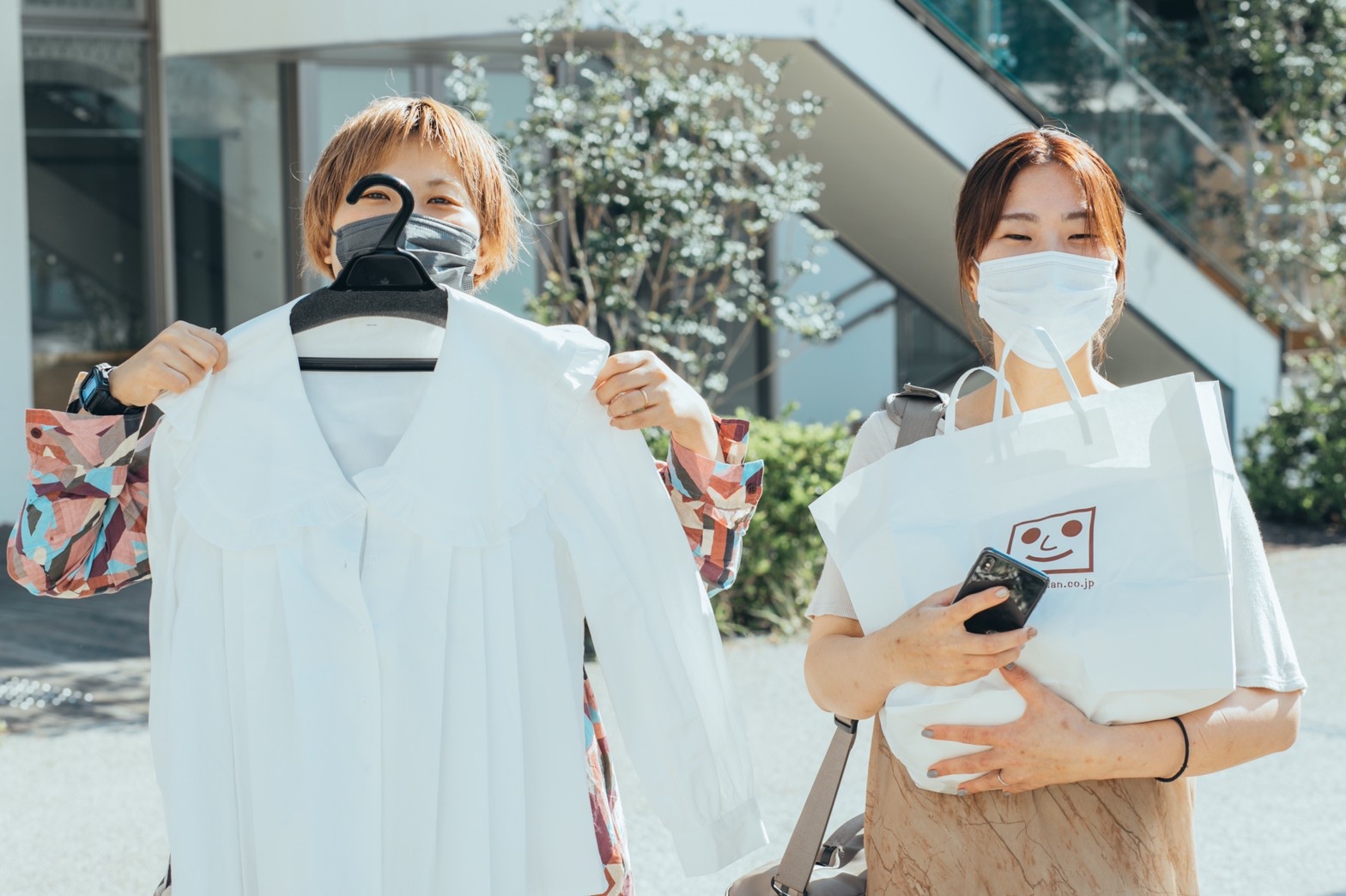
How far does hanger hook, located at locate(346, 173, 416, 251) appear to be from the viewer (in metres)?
2.00

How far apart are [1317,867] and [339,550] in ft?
12.1

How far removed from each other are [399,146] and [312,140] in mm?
9387

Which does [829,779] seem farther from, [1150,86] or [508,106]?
[1150,86]

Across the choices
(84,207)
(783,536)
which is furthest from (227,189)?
(783,536)

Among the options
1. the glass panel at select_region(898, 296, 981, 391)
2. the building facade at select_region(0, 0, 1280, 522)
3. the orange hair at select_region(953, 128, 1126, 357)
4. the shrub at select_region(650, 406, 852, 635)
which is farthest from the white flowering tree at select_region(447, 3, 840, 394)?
the glass panel at select_region(898, 296, 981, 391)

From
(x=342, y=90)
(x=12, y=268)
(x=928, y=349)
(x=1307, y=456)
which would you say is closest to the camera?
(x=12, y=268)

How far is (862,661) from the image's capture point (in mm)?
1979

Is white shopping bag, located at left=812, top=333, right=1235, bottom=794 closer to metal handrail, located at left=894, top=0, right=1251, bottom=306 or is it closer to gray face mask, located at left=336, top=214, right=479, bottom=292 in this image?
gray face mask, located at left=336, top=214, right=479, bottom=292

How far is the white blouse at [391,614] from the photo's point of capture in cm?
186

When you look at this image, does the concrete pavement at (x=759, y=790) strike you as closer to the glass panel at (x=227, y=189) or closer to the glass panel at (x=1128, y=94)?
the glass panel at (x=1128, y=94)

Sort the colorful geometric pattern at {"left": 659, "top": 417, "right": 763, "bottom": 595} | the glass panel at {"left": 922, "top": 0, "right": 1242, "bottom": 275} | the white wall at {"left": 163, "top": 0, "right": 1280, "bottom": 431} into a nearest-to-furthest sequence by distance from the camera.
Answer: the colorful geometric pattern at {"left": 659, "top": 417, "right": 763, "bottom": 595} → the white wall at {"left": 163, "top": 0, "right": 1280, "bottom": 431} → the glass panel at {"left": 922, "top": 0, "right": 1242, "bottom": 275}

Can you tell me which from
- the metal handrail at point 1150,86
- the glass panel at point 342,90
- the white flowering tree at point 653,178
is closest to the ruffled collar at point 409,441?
the white flowering tree at point 653,178

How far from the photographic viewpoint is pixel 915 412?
6.87 feet

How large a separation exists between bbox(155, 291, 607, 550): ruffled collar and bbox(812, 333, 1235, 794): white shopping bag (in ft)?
1.72
